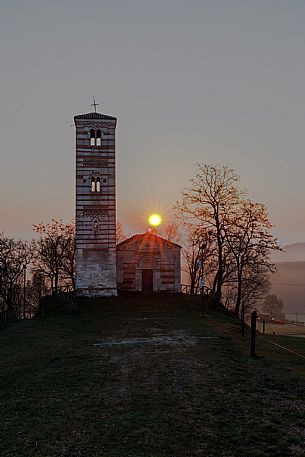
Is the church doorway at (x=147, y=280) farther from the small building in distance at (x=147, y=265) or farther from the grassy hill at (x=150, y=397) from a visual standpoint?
the grassy hill at (x=150, y=397)

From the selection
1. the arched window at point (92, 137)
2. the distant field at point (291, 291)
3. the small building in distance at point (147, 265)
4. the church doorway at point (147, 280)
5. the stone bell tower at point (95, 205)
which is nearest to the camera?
the stone bell tower at point (95, 205)

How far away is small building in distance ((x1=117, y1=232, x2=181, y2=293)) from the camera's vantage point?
4675 cm

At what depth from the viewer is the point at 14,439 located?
9.61 meters

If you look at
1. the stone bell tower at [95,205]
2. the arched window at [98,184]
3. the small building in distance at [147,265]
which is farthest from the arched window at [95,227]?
the small building in distance at [147,265]

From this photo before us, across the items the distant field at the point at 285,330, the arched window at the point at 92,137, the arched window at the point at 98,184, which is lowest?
the distant field at the point at 285,330

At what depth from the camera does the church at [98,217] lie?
142ft

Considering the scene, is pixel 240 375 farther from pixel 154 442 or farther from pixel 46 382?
pixel 154 442

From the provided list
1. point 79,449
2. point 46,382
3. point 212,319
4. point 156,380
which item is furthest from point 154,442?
point 212,319

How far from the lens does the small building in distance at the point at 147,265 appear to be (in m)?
46.8

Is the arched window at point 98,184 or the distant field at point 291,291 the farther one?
the distant field at point 291,291

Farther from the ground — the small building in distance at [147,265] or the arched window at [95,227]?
the arched window at [95,227]

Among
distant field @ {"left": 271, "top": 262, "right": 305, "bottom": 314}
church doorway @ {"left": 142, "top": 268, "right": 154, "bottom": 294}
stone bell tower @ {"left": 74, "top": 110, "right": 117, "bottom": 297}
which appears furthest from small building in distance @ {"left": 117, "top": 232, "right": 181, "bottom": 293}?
distant field @ {"left": 271, "top": 262, "right": 305, "bottom": 314}

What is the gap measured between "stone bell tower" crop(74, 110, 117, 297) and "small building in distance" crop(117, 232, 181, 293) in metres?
3.29

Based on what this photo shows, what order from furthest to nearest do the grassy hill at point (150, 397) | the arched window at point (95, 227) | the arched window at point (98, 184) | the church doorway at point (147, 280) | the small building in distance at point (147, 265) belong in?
the church doorway at point (147, 280)
the small building in distance at point (147, 265)
the arched window at point (98, 184)
the arched window at point (95, 227)
the grassy hill at point (150, 397)
